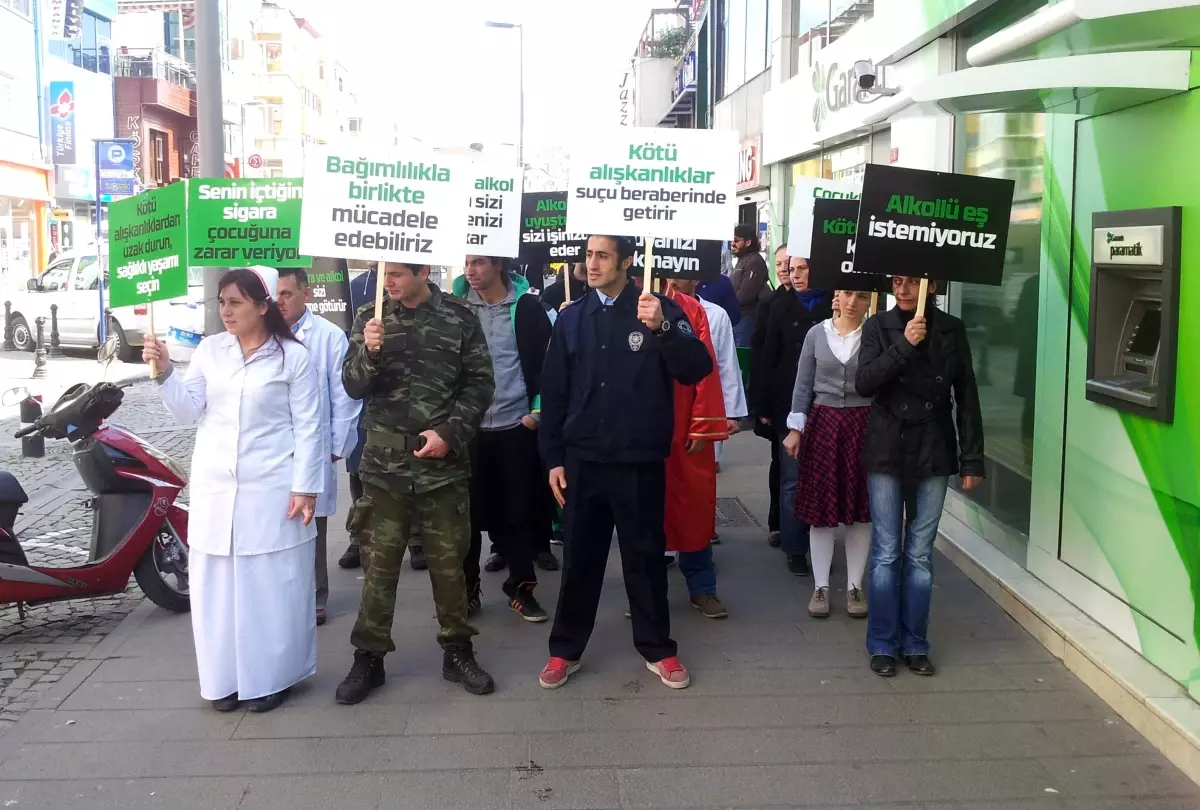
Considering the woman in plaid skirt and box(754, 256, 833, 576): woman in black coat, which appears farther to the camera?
box(754, 256, 833, 576): woman in black coat

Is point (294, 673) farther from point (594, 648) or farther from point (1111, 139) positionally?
point (1111, 139)

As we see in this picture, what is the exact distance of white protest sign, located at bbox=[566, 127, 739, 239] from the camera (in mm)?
5113

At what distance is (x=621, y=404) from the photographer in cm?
494

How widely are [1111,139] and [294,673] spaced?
441cm

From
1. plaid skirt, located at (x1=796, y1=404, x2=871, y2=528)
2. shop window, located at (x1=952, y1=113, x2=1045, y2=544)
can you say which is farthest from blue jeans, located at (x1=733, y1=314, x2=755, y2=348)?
plaid skirt, located at (x1=796, y1=404, x2=871, y2=528)

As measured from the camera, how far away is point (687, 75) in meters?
28.3

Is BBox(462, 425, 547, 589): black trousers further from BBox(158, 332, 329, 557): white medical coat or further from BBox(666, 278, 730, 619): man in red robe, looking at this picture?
BBox(158, 332, 329, 557): white medical coat

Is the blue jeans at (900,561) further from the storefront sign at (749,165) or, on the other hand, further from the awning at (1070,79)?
the storefront sign at (749,165)

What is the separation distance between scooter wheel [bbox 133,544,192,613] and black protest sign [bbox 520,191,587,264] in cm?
336

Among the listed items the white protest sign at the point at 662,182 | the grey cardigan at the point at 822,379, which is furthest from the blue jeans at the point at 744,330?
the white protest sign at the point at 662,182

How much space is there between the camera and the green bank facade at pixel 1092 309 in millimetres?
4602

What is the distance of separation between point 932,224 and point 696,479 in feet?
5.77

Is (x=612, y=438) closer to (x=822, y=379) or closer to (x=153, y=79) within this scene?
(x=822, y=379)

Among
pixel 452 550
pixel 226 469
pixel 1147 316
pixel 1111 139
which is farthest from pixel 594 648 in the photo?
pixel 1111 139
